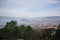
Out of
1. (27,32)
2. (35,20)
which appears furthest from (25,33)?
(35,20)

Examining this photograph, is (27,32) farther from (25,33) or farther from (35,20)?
(35,20)

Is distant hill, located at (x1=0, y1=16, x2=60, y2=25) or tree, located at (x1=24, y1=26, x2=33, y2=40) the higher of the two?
distant hill, located at (x1=0, y1=16, x2=60, y2=25)

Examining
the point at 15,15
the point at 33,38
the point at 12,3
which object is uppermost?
the point at 12,3

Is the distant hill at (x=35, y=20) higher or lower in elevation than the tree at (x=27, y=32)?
higher

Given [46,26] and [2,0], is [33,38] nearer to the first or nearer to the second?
[46,26]

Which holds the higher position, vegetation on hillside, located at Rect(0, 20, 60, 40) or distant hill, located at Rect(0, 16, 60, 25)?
distant hill, located at Rect(0, 16, 60, 25)

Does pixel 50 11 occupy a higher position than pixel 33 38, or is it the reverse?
pixel 50 11

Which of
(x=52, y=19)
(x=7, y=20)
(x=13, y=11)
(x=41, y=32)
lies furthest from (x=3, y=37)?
(x=52, y=19)

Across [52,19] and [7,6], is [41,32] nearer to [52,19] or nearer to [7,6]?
[52,19]

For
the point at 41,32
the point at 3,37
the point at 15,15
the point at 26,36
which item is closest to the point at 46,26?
the point at 41,32
